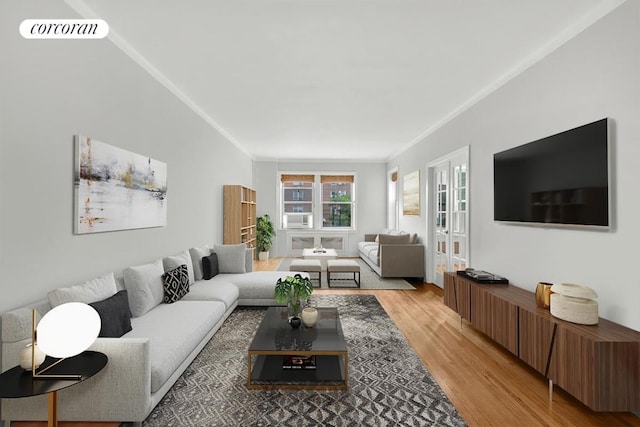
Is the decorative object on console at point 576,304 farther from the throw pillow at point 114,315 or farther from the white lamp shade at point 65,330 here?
the throw pillow at point 114,315

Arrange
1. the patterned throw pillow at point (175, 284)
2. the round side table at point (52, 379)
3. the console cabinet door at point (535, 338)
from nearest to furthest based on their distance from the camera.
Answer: the round side table at point (52, 379)
the console cabinet door at point (535, 338)
the patterned throw pillow at point (175, 284)

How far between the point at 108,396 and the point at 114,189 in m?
1.71

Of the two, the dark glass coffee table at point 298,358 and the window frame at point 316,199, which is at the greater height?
the window frame at point 316,199

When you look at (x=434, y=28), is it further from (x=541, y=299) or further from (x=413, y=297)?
(x=413, y=297)

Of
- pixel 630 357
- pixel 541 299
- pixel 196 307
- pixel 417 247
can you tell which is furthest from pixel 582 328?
pixel 417 247

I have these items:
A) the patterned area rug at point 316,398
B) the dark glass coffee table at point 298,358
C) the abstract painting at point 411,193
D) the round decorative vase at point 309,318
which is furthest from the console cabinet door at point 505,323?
the abstract painting at point 411,193

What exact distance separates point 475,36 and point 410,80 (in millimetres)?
987

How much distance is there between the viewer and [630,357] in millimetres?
2025

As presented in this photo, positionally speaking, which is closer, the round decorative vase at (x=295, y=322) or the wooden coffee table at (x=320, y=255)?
the round decorative vase at (x=295, y=322)

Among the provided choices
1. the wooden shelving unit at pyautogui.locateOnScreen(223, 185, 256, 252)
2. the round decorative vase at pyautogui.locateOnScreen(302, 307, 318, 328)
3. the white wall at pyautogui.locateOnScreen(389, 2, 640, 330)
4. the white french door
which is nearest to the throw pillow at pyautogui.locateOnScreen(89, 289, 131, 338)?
the round decorative vase at pyautogui.locateOnScreen(302, 307, 318, 328)

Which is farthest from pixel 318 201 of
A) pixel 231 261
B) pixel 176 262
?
pixel 176 262

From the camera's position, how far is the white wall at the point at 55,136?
6.50ft

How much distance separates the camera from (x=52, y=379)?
64.0 inches

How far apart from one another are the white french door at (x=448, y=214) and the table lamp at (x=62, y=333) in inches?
168
